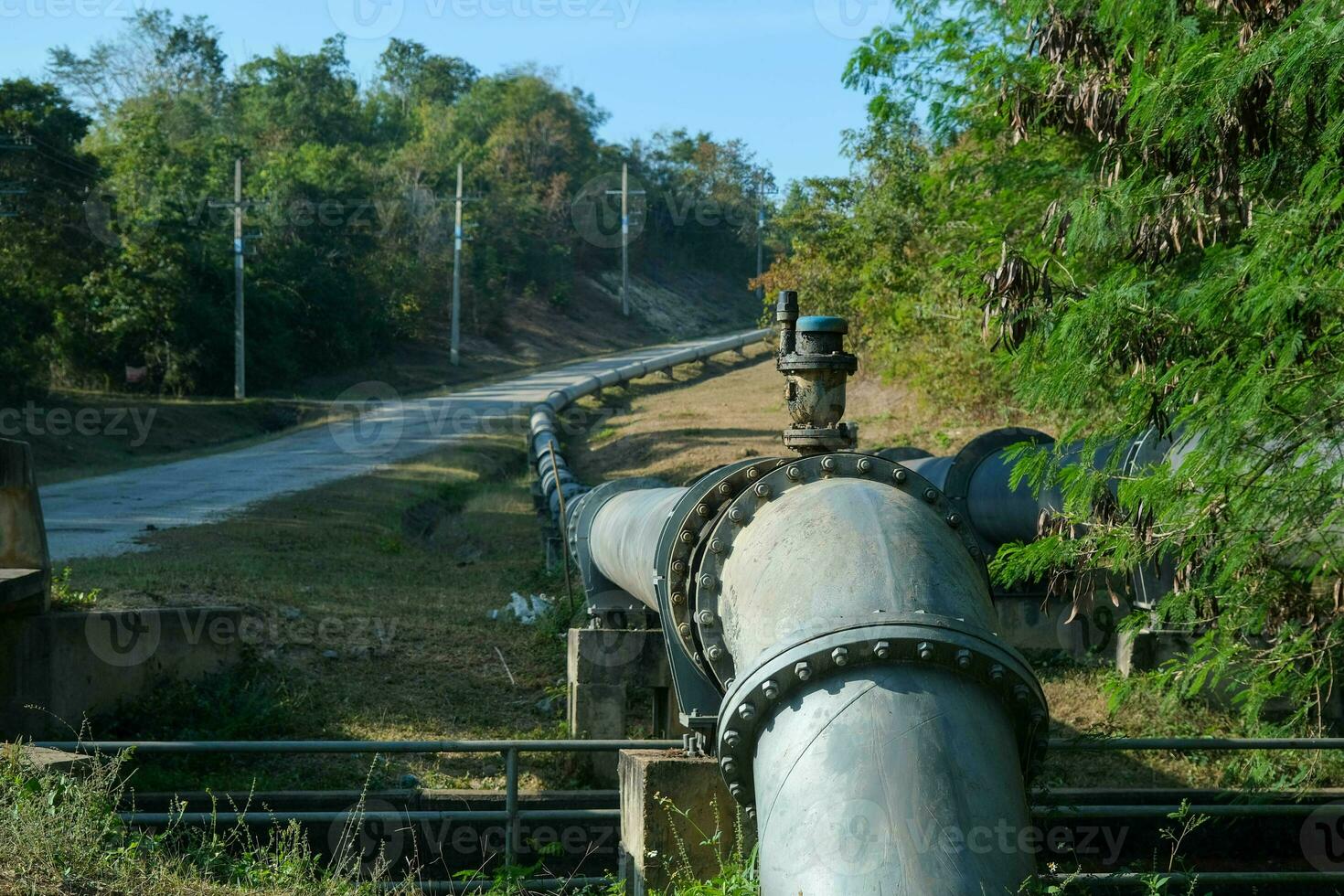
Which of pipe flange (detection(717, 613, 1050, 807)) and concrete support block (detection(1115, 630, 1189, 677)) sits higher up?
pipe flange (detection(717, 613, 1050, 807))

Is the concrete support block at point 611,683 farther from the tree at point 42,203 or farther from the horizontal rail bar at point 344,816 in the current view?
the tree at point 42,203

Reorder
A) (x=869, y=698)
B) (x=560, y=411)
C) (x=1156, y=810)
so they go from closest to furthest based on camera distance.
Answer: (x=869, y=698), (x=1156, y=810), (x=560, y=411)

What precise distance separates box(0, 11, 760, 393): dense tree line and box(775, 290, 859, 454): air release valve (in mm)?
28378

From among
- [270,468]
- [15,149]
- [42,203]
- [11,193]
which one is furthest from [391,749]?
[42,203]

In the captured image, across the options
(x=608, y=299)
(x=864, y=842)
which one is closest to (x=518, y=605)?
(x=864, y=842)

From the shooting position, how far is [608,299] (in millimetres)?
70312

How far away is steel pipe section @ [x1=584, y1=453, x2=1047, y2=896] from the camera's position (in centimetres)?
325

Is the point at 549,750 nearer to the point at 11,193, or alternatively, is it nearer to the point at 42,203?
the point at 11,193

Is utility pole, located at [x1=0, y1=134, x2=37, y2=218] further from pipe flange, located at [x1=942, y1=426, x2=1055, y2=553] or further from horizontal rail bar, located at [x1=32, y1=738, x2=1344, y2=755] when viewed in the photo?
horizontal rail bar, located at [x1=32, y1=738, x2=1344, y2=755]

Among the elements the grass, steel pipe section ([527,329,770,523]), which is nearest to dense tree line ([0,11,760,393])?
steel pipe section ([527,329,770,523])

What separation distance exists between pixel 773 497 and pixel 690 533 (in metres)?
0.36

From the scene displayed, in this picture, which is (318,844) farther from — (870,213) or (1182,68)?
(870,213)

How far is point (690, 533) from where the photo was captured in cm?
458

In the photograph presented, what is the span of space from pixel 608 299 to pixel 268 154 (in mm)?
19284
